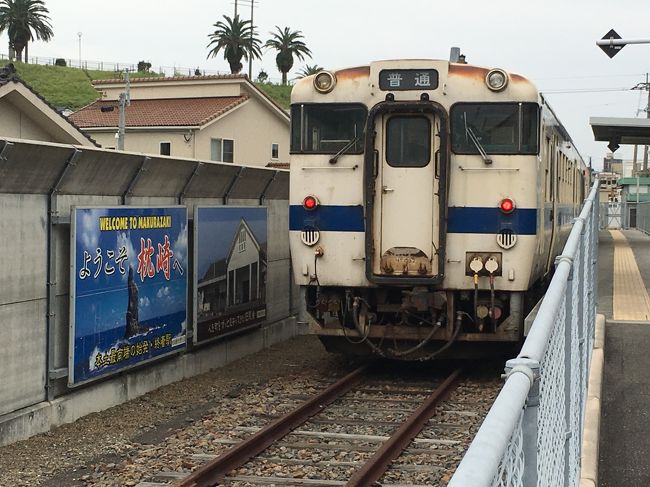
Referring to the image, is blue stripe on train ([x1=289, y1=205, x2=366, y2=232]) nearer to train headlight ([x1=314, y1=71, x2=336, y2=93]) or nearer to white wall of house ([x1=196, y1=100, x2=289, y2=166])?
train headlight ([x1=314, y1=71, x2=336, y2=93])

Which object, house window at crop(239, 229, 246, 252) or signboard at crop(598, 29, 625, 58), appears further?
signboard at crop(598, 29, 625, 58)

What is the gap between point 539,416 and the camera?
2713 millimetres

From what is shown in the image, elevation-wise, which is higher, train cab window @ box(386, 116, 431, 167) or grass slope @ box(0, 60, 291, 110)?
grass slope @ box(0, 60, 291, 110)

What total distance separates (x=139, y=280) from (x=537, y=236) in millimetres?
4500

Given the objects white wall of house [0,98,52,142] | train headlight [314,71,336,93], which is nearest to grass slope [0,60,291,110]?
white wall of house [0,98,52,142]

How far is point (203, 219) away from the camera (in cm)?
1205

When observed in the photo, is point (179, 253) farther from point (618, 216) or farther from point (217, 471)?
point (618, 216)

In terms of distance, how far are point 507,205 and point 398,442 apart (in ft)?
10.6

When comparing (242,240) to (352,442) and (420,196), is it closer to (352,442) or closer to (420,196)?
(420,196)

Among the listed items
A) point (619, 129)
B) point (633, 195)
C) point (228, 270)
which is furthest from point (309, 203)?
point (633, 195)

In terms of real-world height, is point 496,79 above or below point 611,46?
below

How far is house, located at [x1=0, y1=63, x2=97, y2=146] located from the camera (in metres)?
18.4

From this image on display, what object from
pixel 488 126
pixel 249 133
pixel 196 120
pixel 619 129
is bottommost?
pixel 488 126

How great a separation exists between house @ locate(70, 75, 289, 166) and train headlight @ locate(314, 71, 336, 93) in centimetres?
2404
